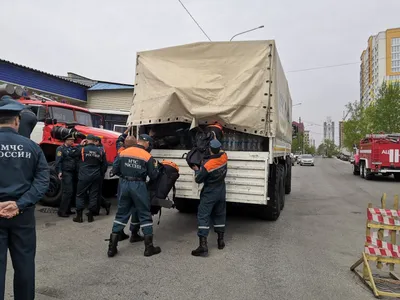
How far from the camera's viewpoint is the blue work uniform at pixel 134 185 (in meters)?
5.00

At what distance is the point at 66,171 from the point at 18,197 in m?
4.88

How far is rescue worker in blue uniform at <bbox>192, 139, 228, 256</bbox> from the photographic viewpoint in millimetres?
5141

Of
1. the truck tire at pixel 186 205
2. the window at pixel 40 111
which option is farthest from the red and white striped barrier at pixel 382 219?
the window at pixel 40 111

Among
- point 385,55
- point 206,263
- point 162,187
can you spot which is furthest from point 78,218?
point 385,55

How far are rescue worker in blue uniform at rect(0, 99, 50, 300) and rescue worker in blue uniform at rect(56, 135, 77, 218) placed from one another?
15.3ft

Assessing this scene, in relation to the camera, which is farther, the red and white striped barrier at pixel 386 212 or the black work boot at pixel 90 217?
the black work boot at pixel 90 217

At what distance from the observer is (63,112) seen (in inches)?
351

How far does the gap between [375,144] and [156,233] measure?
15.5 metres

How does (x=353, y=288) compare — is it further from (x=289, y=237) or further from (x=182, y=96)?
(x=182, y=96)

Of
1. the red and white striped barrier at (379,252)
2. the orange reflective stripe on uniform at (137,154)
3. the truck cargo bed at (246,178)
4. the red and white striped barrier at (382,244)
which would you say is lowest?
the red and white striped barrier at (379,252)

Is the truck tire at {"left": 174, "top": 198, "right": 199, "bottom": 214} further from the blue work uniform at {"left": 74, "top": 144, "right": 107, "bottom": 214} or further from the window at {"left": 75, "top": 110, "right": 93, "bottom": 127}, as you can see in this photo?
the window at {"left": 75, "top": 110, "right": 93, "bottom": 127}

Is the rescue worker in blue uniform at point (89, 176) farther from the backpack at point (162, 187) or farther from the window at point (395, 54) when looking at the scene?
the window at point (395, 54)

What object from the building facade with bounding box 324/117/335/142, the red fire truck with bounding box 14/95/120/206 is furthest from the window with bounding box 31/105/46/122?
the building facade with bounding box 324/117/335/142

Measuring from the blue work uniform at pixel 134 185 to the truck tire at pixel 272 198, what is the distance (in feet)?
9.08
